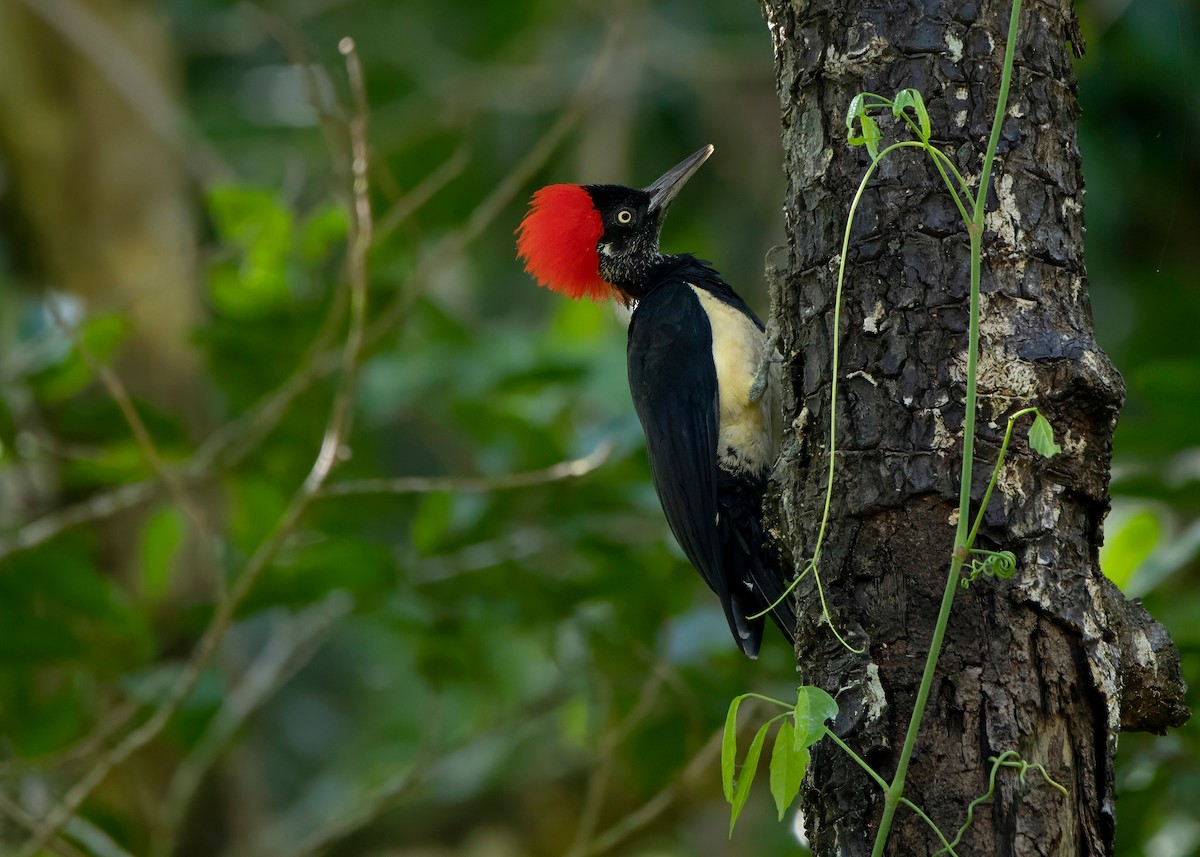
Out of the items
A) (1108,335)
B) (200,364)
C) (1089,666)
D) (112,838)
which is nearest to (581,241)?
(200,364)

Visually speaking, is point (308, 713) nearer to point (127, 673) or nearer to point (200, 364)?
point (200, 364)

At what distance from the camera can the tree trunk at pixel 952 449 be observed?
5.32 ft

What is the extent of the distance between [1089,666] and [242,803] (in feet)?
11.5

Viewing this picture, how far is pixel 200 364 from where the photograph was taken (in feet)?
15.8

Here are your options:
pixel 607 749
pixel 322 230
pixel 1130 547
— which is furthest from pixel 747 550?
pixel 322 230

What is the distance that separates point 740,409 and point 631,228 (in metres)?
0.85

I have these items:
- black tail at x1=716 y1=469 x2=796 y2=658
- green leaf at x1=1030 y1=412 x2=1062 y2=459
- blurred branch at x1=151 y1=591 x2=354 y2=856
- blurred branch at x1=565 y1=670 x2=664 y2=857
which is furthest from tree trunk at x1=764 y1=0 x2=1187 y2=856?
blurred branch at x1=151 y1=591 x2=354 y2=856

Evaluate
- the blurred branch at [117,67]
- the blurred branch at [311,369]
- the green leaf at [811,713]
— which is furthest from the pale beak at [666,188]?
the green leaf at [811,713]

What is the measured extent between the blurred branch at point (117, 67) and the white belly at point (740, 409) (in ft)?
7.94

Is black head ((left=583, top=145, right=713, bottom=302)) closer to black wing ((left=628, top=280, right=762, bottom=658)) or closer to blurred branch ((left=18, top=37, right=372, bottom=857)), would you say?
black wing ((left=628, top=280, right=762, bottom=658))

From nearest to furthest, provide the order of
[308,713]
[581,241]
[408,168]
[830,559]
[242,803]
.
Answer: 1. [830,559]
2. [581,241]
3. [242,803]
4. [408,168]
5. [308,713]

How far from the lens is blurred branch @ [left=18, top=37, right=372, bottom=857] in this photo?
2732 millimetres

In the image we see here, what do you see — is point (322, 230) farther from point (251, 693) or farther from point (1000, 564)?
point (1000, 564)

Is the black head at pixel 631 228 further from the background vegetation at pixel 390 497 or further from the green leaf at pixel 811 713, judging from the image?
the green leaf at pixel 811 713
